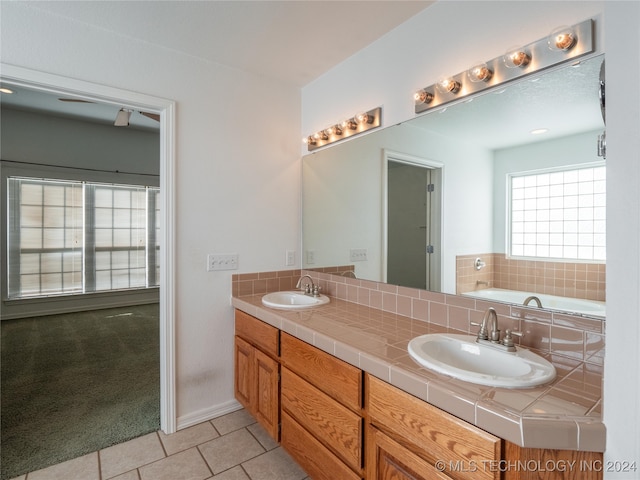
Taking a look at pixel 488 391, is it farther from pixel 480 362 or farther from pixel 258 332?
pixel 258 332

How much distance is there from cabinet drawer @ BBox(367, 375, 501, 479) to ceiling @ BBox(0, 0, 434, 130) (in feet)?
6.04

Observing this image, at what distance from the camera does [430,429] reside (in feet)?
3.47

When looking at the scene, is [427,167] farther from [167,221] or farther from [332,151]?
[167,221]

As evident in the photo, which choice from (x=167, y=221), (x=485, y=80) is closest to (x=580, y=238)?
(x=485, y=80)

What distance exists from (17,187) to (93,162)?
96 cm

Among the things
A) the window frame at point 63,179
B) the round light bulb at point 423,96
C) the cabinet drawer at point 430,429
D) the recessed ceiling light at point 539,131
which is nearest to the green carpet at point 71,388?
the window frame at point 63,179

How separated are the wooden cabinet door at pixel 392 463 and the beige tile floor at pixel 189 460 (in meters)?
0.73

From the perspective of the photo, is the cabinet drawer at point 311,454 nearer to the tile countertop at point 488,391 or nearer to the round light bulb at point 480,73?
the tile countertop at point 488,391

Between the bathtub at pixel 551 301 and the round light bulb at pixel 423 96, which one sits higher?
the round light bulb at pixel 423 96

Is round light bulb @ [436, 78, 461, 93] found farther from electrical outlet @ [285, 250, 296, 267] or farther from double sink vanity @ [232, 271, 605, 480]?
electrical outlet @ [285, 250, 296, 267]

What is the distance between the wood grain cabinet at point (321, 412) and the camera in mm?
1360

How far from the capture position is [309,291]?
7.96ft

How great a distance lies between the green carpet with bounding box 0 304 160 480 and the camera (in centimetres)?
202

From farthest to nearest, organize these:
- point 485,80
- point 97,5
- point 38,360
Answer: point 38,360, point 97,5, point 485,80
